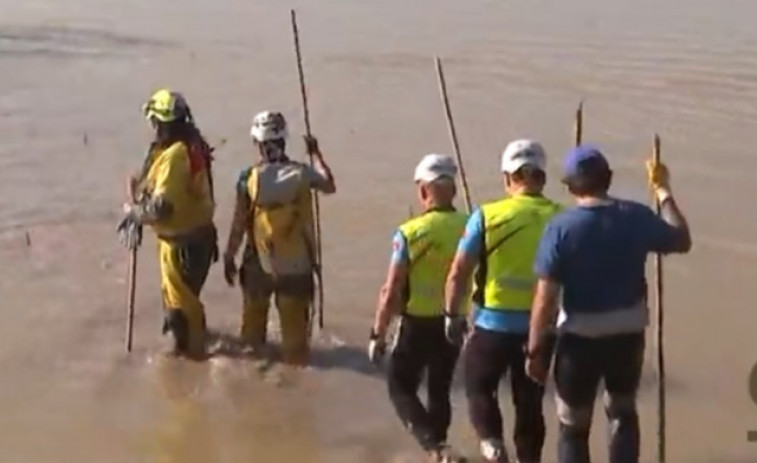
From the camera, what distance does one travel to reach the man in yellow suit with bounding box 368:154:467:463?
7.93 metres

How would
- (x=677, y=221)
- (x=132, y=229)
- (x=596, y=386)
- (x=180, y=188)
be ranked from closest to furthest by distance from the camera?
(x=677, y=221) < (x=596, y=386) < (x=180, y=188) < (x=132, y=229)

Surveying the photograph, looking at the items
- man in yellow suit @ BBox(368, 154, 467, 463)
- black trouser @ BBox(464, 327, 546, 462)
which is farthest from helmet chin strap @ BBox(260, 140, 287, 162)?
black trouser @ BBox(464, 327, 546, 462)

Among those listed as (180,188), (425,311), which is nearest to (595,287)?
(425,311)

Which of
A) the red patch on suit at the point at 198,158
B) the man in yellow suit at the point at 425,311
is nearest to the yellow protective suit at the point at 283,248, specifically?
the red patch on suit at the point at 198,158

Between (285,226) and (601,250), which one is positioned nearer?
(601,250)

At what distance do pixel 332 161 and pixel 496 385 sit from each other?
777cm

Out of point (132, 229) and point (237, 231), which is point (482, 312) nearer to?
point (237, 231)

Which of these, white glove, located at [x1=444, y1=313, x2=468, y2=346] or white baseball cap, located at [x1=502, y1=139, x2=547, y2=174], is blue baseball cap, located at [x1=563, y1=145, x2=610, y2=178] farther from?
white glove, located at [x1=444, y1=313, x2=468, y2=346]

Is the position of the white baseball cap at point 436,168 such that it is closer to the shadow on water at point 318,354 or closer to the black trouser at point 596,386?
the black trouser at point 596,386

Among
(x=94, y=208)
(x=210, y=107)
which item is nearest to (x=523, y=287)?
(x=94, y=208)

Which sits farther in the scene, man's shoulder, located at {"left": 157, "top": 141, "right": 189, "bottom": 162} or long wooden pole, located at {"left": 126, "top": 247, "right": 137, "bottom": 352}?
long wooden pole, located at {"left": 126, "top": 247, "right": 137, "bottom": 352}

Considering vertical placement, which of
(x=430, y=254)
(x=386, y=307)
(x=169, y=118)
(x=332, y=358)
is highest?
(x=169, y=118)

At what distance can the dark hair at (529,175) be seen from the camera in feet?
24.8

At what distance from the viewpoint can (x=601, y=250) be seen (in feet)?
22.9
